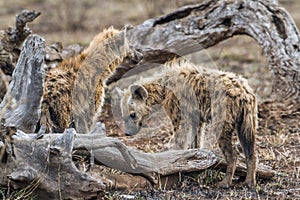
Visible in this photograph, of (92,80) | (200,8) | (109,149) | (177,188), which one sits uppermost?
(200,8)

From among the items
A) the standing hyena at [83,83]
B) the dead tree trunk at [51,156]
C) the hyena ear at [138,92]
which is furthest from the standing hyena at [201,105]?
the standing hyena at [83,83]

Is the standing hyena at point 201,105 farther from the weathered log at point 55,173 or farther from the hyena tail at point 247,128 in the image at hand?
the weathered log at point 55,173

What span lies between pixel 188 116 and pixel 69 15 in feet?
32.3

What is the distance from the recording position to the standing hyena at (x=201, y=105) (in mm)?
5375

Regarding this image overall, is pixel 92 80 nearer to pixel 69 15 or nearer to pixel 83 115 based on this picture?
pixel 83 115

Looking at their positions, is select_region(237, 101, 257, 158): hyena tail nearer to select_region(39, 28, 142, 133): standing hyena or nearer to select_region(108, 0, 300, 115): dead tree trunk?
select_region(39, 28, 142, 133): standing hyena

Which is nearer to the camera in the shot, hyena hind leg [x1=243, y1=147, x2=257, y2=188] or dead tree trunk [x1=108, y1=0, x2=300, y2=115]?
hyena hind leg [x1=243, y1=147, x2=257, y2=188]

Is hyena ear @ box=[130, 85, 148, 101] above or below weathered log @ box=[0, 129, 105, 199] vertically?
Answer: above

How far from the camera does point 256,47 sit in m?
12.8

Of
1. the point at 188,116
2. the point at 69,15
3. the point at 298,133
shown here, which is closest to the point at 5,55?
the point at 188,116

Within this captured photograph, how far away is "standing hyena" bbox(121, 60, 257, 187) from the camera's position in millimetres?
5375

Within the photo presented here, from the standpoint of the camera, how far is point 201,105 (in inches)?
230

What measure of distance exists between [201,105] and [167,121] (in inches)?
76.4

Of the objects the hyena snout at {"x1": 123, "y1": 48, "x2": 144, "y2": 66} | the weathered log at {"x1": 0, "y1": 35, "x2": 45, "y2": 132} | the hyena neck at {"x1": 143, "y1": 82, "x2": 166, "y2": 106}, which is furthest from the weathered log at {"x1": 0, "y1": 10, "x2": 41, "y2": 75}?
the weathered log at {"x1": 0, "y1": 35, "x2": 45, "y2": 132}
